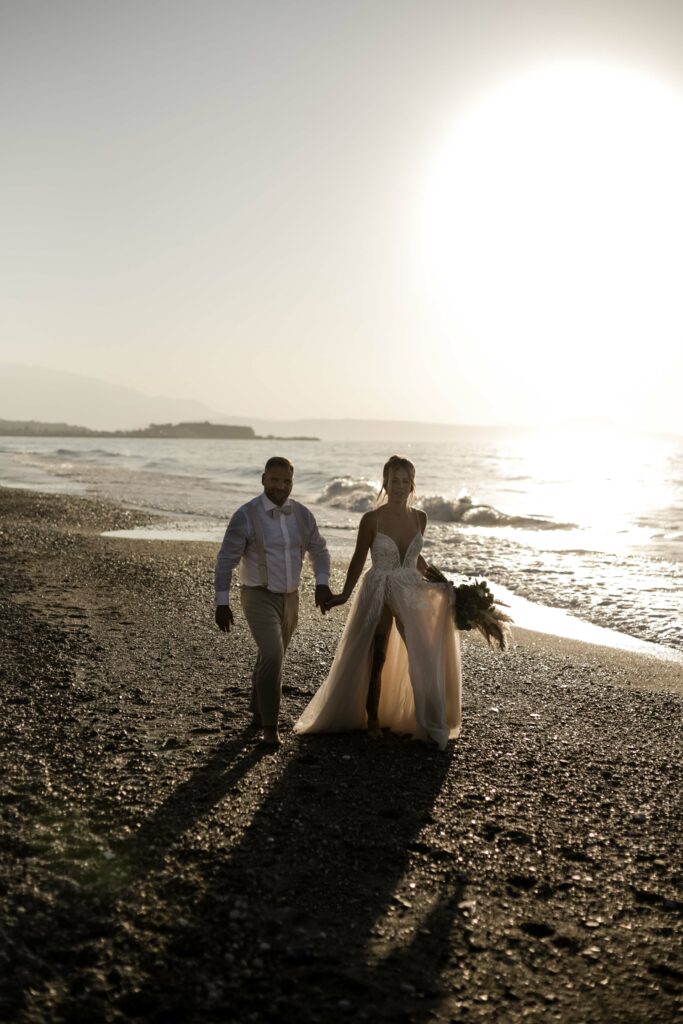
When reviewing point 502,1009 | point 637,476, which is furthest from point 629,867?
point 637,476

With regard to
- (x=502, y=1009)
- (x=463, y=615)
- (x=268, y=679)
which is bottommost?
(x=502, y=1009)

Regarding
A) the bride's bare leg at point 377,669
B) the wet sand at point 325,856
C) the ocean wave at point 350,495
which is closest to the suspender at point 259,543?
the bride's bare leg at point 377,669

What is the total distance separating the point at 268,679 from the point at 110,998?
264 cm

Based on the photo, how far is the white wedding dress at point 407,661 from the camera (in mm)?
5641

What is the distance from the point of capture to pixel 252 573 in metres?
5.61

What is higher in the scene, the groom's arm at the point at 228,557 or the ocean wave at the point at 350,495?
the groom's arm at the point at 228,557

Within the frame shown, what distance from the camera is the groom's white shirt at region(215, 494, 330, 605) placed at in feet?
18.2

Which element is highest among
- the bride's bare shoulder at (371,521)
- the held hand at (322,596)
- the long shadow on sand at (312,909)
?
the bride's bare shoulder at (371,521)

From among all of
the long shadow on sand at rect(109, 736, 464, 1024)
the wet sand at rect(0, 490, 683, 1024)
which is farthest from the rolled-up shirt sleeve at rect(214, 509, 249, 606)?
the long shadow on sand at rect(109, 736, 464, 1024)

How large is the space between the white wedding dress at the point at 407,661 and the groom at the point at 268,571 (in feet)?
1.04

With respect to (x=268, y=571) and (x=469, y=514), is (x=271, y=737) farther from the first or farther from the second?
(x=469, y=514)

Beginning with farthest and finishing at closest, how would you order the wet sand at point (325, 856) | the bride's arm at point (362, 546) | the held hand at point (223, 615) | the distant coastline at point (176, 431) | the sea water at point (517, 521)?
the distant coastline at point (176, 431)
the sea water at point (517, 521)
the bride's arm at point (362, 546)
the held hand at point (223, 615)
the wet sand at point (325, 856)

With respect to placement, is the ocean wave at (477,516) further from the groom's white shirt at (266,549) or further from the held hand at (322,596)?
the groom's white shirt at (266,549)

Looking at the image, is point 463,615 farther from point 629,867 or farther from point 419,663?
point 629,867
